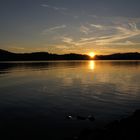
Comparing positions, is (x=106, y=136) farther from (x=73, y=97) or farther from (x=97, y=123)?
(x=73, y=97)

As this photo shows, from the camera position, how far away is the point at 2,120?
21.5m

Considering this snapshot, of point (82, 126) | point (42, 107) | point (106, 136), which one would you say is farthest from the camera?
point (42, 107)

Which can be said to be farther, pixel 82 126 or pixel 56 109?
pixel 56 109

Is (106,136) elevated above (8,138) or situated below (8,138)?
above

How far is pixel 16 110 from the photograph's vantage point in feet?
82.9

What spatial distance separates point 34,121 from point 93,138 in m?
8.55

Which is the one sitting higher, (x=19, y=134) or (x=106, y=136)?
(x=106, y=136)

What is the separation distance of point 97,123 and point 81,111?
4407 mm

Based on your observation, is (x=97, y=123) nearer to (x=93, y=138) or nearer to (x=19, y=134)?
(x=93, y=138)

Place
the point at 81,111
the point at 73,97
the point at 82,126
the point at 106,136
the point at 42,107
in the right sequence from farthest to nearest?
the point at 73,97 → the point at 42,107 → the point at 81,111 → the point at 82,126 → the point at 106,136

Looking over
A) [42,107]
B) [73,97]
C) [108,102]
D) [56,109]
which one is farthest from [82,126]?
[73,97]

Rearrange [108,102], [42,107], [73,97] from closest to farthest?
[42,107]
[108,102]
[73,97]

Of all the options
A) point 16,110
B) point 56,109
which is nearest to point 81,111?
point 56,109

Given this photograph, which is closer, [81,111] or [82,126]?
[82,126]
